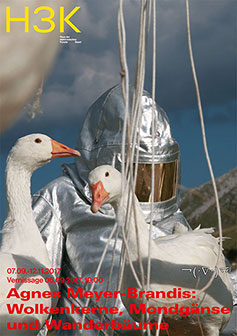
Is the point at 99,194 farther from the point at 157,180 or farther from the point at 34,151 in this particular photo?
the point at 157,180

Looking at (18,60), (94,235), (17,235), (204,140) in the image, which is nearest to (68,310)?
(94,235)

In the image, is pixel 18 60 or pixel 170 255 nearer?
pixel 18 60

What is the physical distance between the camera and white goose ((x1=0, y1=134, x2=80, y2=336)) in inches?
45.6

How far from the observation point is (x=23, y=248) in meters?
1.33

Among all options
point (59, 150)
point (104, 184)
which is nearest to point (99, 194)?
point (104, 184)

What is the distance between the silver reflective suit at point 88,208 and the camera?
1.97m

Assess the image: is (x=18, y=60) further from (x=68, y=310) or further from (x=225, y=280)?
(x=68, y=310)

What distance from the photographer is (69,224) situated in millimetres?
2035

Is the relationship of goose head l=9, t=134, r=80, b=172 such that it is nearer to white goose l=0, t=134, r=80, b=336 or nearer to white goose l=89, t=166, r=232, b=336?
white goose l=0, t=134, r=80, b=336

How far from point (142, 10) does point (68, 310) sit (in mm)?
1614

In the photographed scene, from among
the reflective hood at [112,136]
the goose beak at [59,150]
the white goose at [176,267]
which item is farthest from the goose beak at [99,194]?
the reflective hood at [112,136]

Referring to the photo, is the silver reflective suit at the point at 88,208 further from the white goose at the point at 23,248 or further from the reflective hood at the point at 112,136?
the white goose at the point at 23,248

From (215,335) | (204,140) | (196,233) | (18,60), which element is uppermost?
(18,60)

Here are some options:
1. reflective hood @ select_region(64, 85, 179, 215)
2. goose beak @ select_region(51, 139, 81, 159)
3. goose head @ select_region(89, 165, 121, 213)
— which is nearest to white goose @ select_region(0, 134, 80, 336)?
goose beak @ select_region(51, 139, 81, 159)
